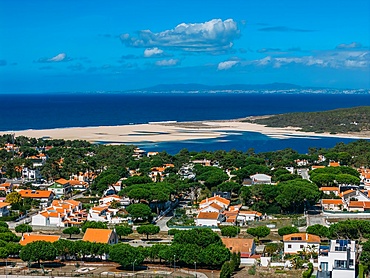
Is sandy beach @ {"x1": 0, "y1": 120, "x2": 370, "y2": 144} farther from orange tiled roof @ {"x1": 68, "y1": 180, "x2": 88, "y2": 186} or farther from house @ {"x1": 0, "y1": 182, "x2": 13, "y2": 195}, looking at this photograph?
house @ {"x1": 0, "y1": 182, "x2": 13, "y2": 195}

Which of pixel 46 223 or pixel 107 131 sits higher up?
pixel 107 131

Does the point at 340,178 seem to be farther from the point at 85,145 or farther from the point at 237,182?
the point at 85,145

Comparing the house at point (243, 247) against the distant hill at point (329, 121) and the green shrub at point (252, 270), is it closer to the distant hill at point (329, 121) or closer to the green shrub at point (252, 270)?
the green shrub at point (252, 270)

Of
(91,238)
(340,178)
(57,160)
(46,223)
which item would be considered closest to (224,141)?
(57,160)

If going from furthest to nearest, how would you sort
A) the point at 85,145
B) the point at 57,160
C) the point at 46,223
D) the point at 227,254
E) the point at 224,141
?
the point at 224,141, the point at 85,145, the point at 57,160, the point at 46,223, the point at 227,254

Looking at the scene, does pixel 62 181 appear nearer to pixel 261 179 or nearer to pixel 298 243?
pixel 261 179
